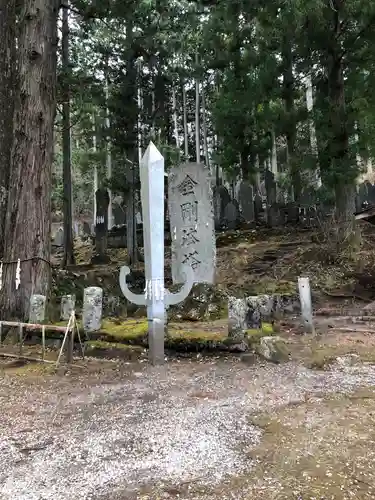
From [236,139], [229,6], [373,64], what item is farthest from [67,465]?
[236,139]

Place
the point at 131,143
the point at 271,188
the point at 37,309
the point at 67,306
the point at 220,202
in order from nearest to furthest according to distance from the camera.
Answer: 1. the point at 37,309
2. the point at 67,306
3. the point at 131,143
4. the point at 271,188
5. the point at 220,202

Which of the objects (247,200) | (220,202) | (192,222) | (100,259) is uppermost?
(220,202)

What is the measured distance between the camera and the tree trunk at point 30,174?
232 inches

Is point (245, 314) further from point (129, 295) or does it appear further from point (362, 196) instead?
point (362, 196)

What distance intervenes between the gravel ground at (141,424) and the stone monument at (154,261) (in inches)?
17.5

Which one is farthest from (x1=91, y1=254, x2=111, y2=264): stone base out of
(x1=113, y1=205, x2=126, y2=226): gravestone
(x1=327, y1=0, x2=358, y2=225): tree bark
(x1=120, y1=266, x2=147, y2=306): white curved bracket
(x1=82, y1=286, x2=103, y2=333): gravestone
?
(x1=120, y1=266, x2=147, y2=306): white curved bracket

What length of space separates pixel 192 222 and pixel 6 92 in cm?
390

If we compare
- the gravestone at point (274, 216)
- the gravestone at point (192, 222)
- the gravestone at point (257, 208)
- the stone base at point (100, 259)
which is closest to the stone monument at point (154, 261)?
the gravestone at point (192, 222)

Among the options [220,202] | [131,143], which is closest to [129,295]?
[131,143]

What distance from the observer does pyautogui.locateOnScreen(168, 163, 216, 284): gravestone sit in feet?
28.2

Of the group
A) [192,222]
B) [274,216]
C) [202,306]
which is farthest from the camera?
[274,216]

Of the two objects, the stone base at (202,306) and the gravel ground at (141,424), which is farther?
the stone base at (202,306)

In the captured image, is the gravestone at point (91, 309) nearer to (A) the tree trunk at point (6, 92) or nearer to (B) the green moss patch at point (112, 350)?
(B) the green moss patch at point (112, 350)

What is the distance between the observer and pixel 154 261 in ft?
15.2
